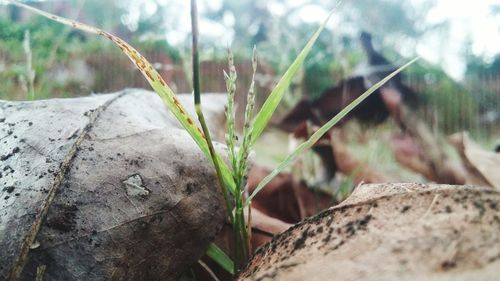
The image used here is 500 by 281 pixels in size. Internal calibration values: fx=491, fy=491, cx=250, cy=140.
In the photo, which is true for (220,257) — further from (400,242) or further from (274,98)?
(400,242)

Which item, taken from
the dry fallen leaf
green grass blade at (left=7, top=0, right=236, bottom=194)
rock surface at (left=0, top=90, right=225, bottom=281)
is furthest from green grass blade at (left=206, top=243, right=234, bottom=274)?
the dry fallen leaf

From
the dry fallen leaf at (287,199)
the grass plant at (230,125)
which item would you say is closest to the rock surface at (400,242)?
the grass plant at (230,125)

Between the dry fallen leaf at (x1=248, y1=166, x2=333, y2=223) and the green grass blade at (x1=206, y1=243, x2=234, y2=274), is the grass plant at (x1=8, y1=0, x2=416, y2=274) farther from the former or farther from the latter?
the dry fallen leaf at (x1=248, y1=166, x2=333, y2=223)

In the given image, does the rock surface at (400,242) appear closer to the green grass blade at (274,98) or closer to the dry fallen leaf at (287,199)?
the green grass blade at (274,98)

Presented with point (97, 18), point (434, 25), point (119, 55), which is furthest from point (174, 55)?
point (434, 25)

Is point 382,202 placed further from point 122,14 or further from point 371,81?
point 122,14

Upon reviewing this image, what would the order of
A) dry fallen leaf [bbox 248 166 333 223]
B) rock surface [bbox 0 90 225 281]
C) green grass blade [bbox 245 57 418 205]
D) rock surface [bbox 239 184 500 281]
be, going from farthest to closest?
dry fallen leaf [bbox 248 166 333 223]
green grass blade [bbox 245 57 418 205]
rock surface [bbox 0 90 225 281]
rock surface [bbox 239 184 500 281]
